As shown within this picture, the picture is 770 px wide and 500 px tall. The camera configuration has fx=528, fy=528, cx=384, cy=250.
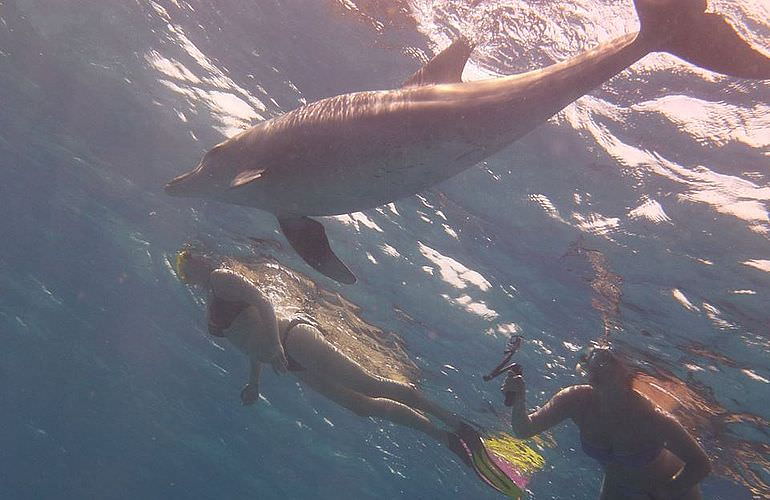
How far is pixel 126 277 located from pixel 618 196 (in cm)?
2125

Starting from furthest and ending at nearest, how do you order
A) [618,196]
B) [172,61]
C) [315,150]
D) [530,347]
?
[530,347], [172,61], [618,196], [315,150]

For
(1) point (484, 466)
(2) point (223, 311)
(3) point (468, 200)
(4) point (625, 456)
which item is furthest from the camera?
(3) point (468, 200)

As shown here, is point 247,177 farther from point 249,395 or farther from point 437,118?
point 249,395

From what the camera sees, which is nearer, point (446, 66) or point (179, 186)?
point (446, 66)

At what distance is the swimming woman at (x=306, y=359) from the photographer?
873 centimetres

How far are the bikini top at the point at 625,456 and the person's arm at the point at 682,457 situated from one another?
0.32 metres

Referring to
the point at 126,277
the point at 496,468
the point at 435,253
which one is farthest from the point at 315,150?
the point at 126,277

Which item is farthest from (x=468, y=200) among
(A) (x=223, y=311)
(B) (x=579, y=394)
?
(A) (x=223, y=311)

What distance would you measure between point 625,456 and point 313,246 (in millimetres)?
5504

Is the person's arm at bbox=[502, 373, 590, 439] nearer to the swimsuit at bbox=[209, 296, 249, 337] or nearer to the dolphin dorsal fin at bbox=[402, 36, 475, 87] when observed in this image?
the swimsuit at bbox=[209, 296, 249, 337]

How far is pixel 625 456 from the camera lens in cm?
748

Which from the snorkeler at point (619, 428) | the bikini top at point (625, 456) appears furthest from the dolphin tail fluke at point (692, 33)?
the bikini top at point (625, 456)

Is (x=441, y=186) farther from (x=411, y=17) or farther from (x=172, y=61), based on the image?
(x=172, y=61)

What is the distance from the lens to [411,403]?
985 centimetres
